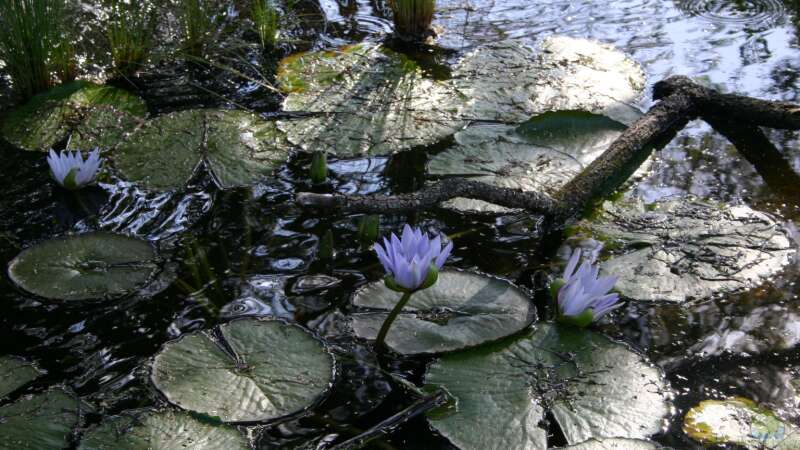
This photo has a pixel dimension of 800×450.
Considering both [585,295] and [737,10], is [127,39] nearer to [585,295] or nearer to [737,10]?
[585,295]

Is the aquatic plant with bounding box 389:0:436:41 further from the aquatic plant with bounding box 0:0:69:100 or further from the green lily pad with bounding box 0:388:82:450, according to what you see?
the green lily pad with bounding box 0:388:82:450

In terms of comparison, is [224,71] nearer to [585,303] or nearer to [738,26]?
[585,303]

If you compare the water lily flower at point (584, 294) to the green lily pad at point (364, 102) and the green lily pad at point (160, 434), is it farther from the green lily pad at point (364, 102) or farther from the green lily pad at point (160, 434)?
the green lily pad at point (364, 102)

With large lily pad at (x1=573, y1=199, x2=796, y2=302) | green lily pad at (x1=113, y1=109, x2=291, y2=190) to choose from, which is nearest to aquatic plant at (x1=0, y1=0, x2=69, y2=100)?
green lily pad at (x1=113, y1=109, x2=291, y2=190)

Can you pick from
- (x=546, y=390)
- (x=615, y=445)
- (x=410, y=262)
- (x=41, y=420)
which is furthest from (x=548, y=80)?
(x=41, y=420)

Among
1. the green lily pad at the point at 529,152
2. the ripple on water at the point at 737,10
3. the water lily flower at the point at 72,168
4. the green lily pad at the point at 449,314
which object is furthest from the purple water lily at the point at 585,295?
the ripple on water at the point at 737,10

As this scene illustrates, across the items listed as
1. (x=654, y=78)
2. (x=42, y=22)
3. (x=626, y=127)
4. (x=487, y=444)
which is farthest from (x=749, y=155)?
(x=42, y=22)

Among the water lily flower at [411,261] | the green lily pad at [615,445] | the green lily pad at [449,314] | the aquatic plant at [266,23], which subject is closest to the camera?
the green lily pad at [615,445]
